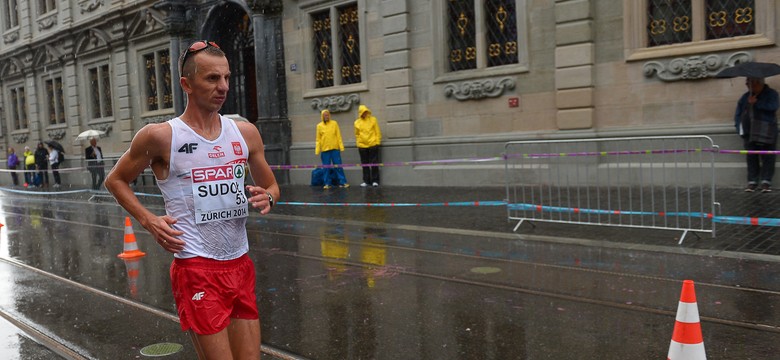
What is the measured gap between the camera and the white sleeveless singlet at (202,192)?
9.55ft

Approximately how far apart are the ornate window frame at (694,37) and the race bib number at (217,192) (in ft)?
34.5

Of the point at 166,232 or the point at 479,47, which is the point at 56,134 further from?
the point at 166,232

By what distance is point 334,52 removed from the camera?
1741cm

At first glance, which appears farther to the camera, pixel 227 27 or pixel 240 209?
pixel 227 27

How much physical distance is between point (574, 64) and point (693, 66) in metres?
2.17

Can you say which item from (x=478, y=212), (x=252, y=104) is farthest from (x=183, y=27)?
(x=478, y=212)

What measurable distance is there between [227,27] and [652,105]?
48.3 ft

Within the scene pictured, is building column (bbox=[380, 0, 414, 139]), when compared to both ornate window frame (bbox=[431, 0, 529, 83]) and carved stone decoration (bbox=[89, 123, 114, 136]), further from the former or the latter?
carved stone decoration (bbox=[89, 123, 114, 136])

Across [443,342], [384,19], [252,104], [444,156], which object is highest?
[384,19]

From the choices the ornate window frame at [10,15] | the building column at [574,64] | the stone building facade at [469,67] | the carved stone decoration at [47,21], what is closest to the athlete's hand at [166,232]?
the stone building facade at [469,67]

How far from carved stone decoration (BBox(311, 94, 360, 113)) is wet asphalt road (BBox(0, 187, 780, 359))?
7.62 metres

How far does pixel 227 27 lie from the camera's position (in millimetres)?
22141

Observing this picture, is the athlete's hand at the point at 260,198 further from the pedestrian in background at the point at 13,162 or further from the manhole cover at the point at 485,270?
the pedestrian in background at the point at 13,162

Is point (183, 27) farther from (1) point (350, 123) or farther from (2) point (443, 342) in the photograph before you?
(2) point (443, 342)
